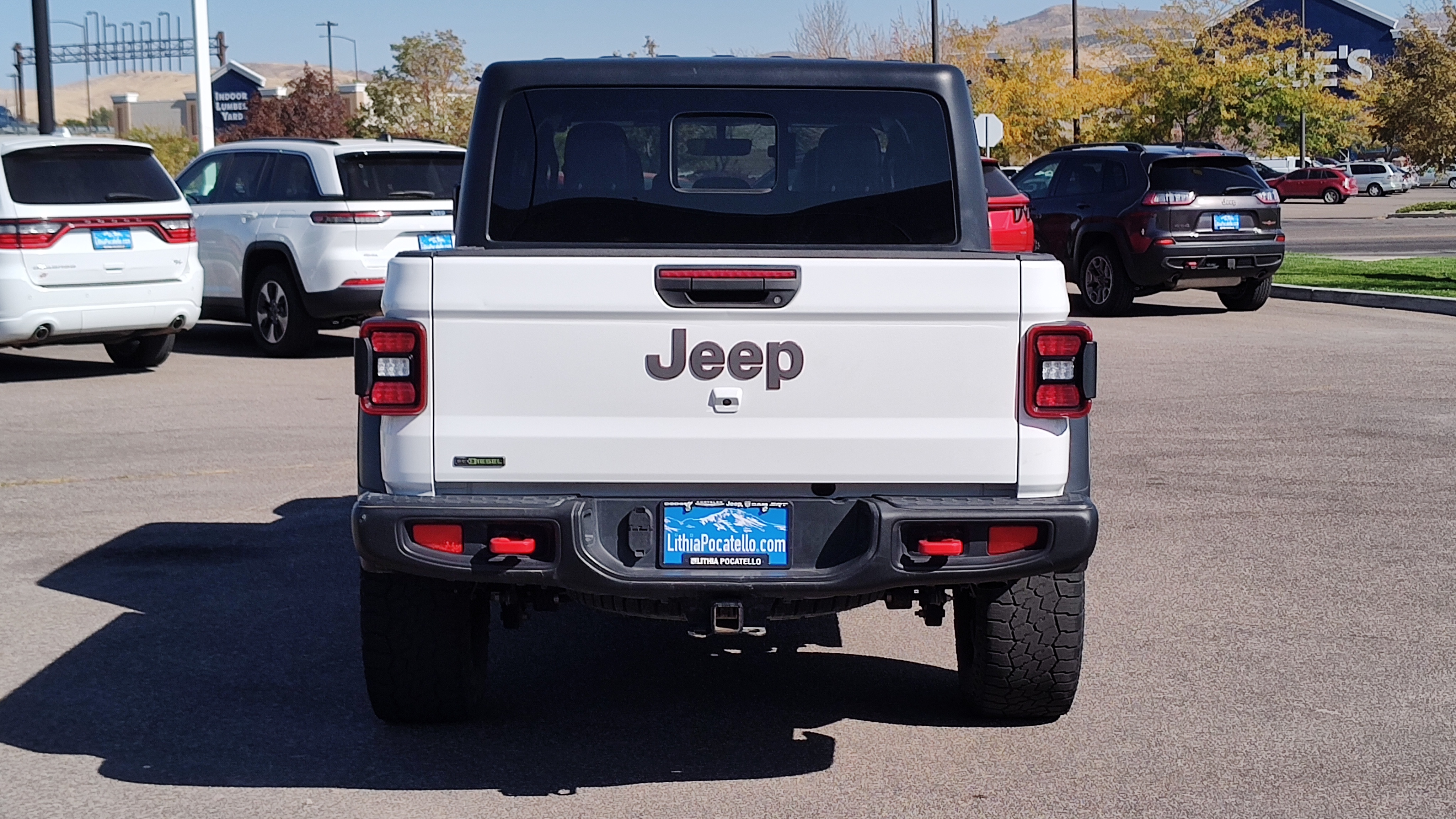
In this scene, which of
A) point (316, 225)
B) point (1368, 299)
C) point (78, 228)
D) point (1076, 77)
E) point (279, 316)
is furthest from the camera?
point (1076, 77)

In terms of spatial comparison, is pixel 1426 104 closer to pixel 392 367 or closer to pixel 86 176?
pixel 86 176

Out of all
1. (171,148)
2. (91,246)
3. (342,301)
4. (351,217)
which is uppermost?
(171,148)

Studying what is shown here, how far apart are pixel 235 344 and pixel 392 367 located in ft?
40.5

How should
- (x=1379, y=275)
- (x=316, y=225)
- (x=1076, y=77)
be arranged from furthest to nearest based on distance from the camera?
1. (x=1076, y=77)
2. (x=1379, y=275)
3. (x=316, y=225)

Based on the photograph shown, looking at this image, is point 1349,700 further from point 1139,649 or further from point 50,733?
point 50,733

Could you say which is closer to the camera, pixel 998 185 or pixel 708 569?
pixel 708 569

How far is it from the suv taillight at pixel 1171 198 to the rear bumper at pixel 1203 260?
1.43ft

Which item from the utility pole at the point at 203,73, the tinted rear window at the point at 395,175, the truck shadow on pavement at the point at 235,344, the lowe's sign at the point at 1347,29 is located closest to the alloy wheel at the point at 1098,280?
the tinted rear window at the point at 395,175

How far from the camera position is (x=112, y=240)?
12742 millimetres

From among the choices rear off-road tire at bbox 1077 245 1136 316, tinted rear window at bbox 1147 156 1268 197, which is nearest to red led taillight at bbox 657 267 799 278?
tinted rear window at bbox 1147 156 1268 197

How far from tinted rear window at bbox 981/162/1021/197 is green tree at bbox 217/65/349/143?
1414 inches

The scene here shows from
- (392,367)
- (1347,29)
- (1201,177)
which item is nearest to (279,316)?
(1201,177)

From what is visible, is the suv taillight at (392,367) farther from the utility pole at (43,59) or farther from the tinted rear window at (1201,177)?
the utility pole at (43,59)

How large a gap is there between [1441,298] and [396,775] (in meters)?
15.6
